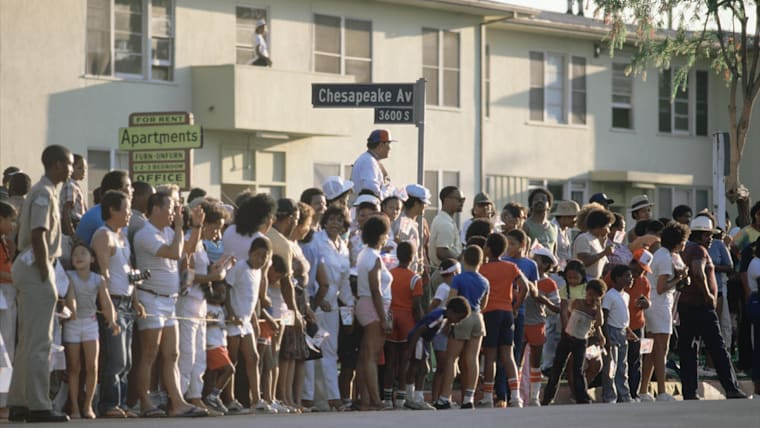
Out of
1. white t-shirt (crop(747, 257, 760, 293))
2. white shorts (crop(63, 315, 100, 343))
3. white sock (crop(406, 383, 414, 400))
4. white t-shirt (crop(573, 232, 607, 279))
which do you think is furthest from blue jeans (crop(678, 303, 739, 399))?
white shorts (crop(63, 315, 100, 343))

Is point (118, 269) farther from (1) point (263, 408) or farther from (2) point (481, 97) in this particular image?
(2) point (481, 97)

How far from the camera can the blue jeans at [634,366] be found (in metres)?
18.1

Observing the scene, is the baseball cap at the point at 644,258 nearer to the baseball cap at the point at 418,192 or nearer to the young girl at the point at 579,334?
the young girl at the point at 579,334

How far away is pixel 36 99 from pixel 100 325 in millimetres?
18011

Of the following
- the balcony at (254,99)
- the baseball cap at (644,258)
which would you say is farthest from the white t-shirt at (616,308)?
the balcony at (254,99)

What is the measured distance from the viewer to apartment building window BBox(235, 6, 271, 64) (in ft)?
112

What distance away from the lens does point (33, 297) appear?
42.1 feet

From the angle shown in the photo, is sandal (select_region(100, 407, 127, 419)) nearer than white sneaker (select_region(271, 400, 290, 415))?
Yes

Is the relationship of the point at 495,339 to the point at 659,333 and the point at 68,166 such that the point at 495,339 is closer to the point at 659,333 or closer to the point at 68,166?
the point at 659,333

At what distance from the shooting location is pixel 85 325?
13.6 metres

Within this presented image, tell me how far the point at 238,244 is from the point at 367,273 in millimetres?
1490

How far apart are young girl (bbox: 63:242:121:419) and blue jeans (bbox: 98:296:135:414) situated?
0.16 metres

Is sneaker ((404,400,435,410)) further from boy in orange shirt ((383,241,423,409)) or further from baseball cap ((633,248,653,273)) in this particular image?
baseball cap ((633,248,653,273))

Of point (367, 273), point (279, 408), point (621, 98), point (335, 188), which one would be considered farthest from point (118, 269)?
point (621, 98)
